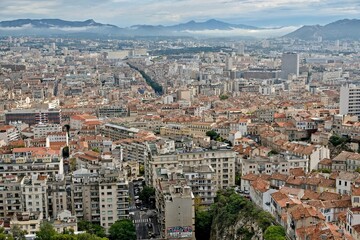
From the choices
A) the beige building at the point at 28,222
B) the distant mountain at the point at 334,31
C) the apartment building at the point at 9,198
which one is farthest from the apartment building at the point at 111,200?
the distant mountain at the point at 334,31

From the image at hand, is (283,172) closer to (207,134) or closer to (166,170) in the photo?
(166,170)

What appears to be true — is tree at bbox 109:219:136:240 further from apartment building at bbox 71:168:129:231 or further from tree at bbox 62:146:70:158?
tree at bbox 62:146:70:158

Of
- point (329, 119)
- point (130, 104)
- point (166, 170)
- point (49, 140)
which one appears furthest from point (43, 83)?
point (166, 170)

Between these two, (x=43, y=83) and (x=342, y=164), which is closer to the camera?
(x=342, y=164)

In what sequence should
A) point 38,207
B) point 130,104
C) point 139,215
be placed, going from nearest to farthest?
1. point 38,207
2. point 139,215
3. point 130,104

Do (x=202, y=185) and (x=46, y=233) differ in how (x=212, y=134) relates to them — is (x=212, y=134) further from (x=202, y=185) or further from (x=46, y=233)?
(x=46, y=233)

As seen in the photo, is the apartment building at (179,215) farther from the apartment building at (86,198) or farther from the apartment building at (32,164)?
the apartment building at (32,164)

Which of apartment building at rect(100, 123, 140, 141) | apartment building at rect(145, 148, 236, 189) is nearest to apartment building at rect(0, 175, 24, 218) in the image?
apartment building at rect(145, 148, 236, 189)
